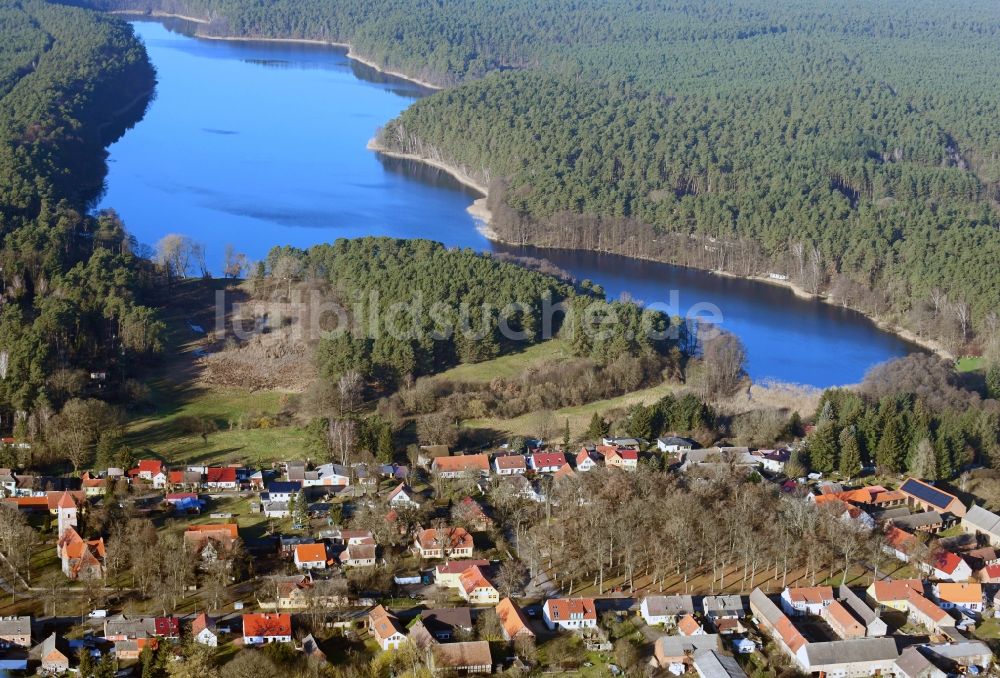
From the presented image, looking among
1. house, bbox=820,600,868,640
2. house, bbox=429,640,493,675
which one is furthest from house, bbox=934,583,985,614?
house, bbox=429,640,493,675

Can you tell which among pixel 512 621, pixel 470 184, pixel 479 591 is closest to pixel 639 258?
pixel 470 184

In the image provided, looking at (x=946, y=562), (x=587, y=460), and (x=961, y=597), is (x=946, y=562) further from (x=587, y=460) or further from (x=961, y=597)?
(x=587, y=460)

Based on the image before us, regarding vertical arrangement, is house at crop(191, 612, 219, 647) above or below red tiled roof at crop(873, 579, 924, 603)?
below

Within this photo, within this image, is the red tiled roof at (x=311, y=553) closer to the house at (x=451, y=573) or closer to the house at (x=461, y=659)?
the house at (x=451, y=573)

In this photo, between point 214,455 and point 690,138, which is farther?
point 690,138

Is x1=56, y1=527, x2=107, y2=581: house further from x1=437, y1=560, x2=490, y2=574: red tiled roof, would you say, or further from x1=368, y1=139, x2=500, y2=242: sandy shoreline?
x1=368, y1=139, x2=500, y2=242: sandy shoreline

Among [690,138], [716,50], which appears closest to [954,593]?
[690,138]

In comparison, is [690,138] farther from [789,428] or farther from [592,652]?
[592,652]
